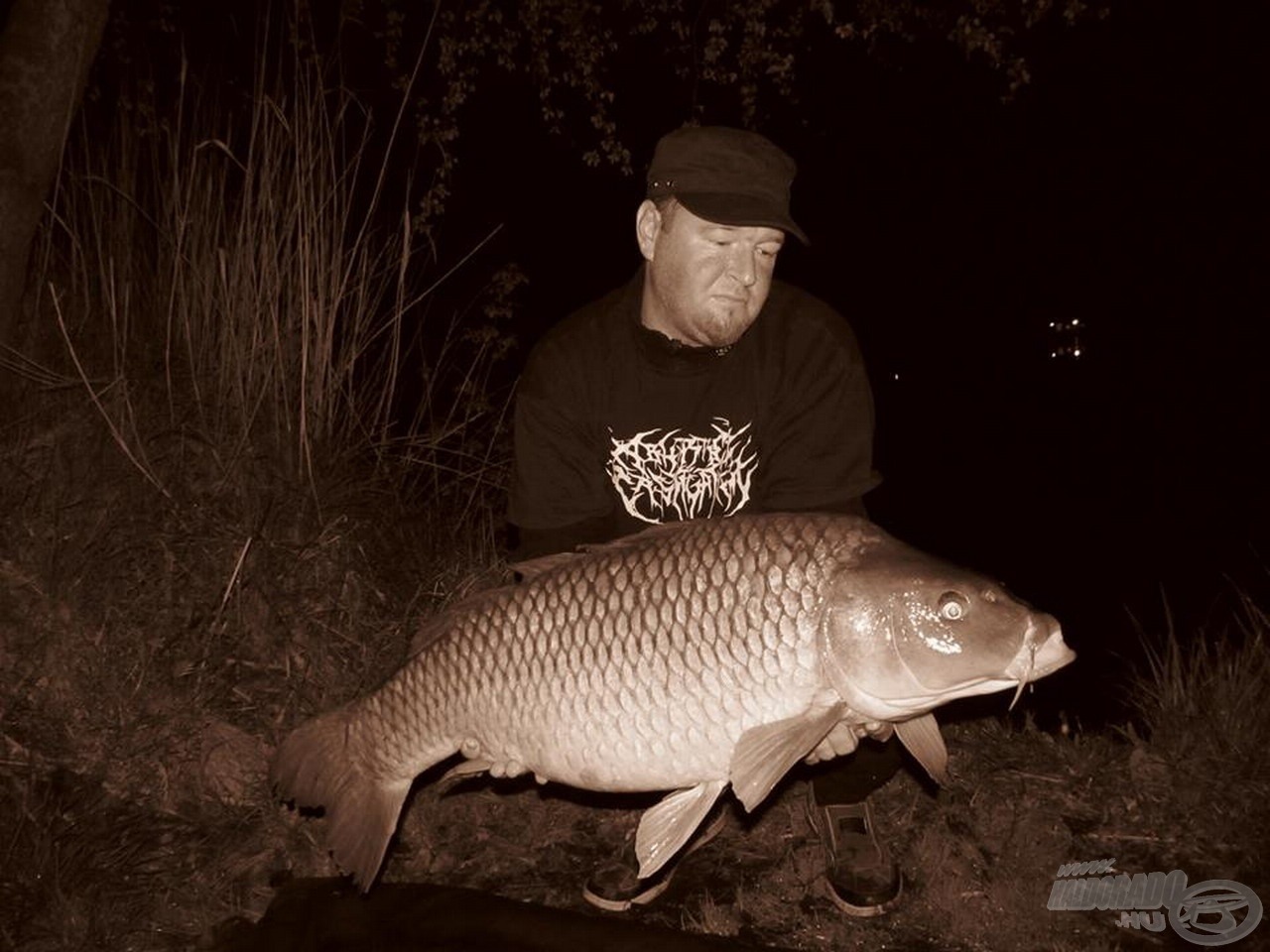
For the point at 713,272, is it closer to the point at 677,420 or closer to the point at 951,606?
the point at 677,420

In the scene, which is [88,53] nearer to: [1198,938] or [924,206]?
[1198,938]

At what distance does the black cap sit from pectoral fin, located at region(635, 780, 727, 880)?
105cm

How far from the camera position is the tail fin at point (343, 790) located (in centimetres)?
193

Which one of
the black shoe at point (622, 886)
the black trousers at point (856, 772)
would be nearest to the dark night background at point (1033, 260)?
the black trousers at point (856, 772)

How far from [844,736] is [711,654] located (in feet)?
1.31

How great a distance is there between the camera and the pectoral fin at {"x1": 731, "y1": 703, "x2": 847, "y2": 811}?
1691 millimetres

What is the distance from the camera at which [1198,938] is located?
2057 millimetres

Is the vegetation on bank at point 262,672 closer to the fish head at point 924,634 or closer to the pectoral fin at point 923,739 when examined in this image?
the pectoral fin at point 923,739

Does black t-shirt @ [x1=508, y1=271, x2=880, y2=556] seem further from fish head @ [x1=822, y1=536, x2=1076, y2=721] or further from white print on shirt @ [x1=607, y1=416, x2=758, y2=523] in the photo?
fish head @ [x1=822, y1=536, x2=1076, y2=721]

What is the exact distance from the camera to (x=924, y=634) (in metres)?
1.72

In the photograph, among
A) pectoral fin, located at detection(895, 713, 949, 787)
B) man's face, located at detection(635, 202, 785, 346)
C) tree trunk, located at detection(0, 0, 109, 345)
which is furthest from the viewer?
tree trunk, located at detection(0, 0, 109, 345)

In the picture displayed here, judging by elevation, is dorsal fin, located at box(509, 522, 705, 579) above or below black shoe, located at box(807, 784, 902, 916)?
above

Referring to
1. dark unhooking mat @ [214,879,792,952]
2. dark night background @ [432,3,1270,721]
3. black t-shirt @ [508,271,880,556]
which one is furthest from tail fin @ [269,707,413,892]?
dark night background @ [432,3,1270,721]

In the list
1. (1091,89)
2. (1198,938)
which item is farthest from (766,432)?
(1091,89)
